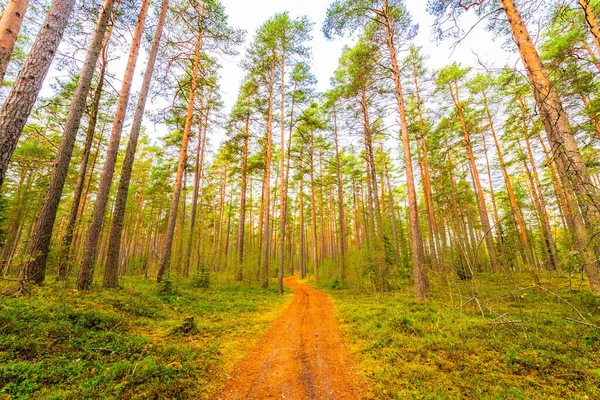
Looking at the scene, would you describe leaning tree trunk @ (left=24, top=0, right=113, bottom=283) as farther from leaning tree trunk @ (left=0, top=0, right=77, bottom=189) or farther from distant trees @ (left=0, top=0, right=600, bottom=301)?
leaning tree trunk @ (left=0, top=0, right=77, bottom=189)

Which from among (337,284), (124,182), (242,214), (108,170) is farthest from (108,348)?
(337,284)

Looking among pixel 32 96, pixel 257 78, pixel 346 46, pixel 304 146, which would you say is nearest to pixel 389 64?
pixel 346 46

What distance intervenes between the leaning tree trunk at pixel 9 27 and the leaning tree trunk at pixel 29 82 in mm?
348

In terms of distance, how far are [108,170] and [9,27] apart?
195 inches

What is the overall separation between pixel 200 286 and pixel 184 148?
763 cm

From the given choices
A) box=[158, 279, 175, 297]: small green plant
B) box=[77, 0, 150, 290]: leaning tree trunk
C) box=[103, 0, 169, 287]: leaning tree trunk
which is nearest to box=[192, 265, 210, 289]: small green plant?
box=[158, 279, 175, 297]: small green plant

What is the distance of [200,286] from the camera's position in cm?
1207

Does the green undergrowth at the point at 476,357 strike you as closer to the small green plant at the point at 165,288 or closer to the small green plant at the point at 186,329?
the small green plant at the point at 186,329

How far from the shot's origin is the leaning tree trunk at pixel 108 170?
6.61 metres

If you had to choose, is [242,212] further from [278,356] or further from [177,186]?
[278,356]

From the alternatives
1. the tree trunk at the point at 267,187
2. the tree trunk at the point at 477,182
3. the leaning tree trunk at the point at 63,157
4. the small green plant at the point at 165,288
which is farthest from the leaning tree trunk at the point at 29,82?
the tree trunk at the point at 477,182

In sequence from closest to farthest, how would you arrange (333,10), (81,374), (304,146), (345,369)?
(81,374) < (345,369) < (333,10) < (304,146)

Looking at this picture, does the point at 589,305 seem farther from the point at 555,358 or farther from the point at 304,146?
the point at 304,146

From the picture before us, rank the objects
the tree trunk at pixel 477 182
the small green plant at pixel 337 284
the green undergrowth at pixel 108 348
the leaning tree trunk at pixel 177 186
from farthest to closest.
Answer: the tree trunk at pixel 477 182, the small green plant at pixel 337 284, the leaning tree trunk at pixel 177 186, the green undergrowth at pixel 108 348
